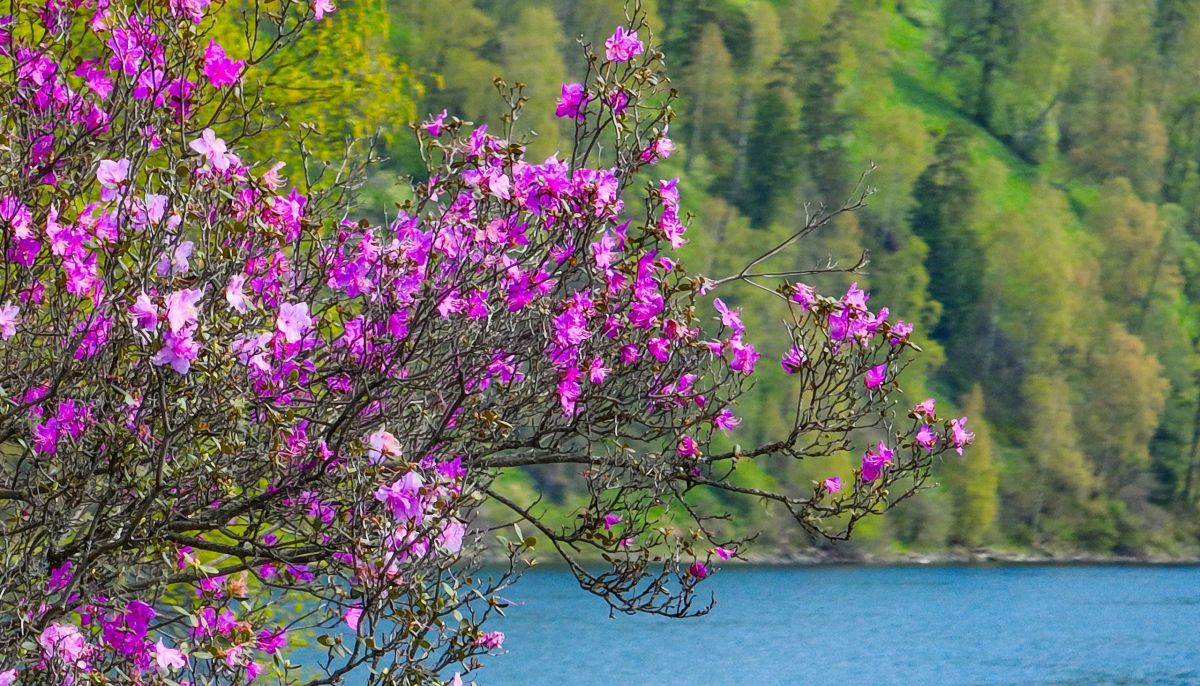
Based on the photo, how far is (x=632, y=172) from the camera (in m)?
5.53

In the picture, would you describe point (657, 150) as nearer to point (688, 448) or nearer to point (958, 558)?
point (688, 448)

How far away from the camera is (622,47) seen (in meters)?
5.86

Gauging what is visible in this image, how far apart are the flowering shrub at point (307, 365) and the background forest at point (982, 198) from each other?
206 feet

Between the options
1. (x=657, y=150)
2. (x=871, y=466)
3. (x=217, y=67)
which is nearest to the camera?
(x=217, y=67)

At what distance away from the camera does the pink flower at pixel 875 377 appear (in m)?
6.33

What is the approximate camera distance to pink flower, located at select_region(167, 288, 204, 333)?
4113 mm

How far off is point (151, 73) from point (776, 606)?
5539 centimetres

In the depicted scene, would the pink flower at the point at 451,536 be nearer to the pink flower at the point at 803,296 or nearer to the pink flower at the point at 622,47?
the pink flower at the point at 803,296

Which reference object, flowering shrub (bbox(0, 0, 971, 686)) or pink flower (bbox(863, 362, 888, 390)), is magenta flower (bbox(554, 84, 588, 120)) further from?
pink flower (bbox(863, 362, 888, 390))

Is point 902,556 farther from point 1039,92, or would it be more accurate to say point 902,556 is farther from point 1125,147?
point 1039,92

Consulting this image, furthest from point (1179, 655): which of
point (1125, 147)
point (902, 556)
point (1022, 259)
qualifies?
point (1125, 147)

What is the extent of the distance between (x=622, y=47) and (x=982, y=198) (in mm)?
107984

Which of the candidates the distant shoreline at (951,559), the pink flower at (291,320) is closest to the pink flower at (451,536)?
the pink flower at (291,320)

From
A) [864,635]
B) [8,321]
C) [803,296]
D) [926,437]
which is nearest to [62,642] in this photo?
[8,321]
